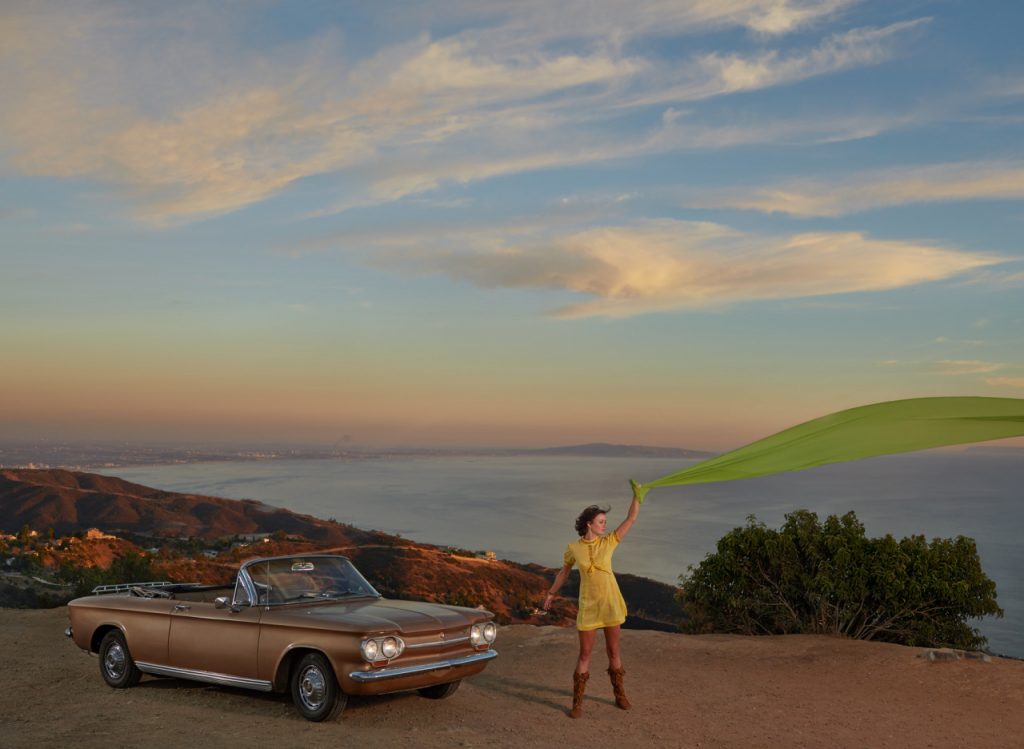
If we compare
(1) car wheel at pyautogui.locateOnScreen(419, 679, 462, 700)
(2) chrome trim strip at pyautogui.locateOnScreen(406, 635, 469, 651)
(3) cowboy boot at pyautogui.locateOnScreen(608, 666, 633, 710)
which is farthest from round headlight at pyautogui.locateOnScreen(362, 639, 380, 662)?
(3) cowboy boot at pyautogui.locateOnScreen(608, 666, 633, 710)

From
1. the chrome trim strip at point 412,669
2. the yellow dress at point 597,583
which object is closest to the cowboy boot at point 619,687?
the yellow dress at point 597,583

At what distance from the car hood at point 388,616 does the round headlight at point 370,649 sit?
0.11m

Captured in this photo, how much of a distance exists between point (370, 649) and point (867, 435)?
16.9 feet

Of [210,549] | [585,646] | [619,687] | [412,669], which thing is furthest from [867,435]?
[210,549]

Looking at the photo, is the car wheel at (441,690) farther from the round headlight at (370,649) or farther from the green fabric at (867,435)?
the green fabric at (867,435)

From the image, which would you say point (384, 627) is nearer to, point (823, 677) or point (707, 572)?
point (823, 677)

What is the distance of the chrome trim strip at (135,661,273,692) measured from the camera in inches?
366

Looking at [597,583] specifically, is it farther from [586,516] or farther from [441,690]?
[441,690]

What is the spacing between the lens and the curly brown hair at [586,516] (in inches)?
375

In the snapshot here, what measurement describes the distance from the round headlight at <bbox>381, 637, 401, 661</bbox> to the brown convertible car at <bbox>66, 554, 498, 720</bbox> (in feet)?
0.04

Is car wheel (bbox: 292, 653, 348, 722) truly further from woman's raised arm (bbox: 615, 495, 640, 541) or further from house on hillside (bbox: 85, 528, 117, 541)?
house on hillside (bbox: 85, 528, 117, 541)

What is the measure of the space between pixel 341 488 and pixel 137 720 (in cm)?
11817

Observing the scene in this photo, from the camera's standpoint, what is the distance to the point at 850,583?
14.5 metres

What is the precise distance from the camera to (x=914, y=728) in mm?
9812
